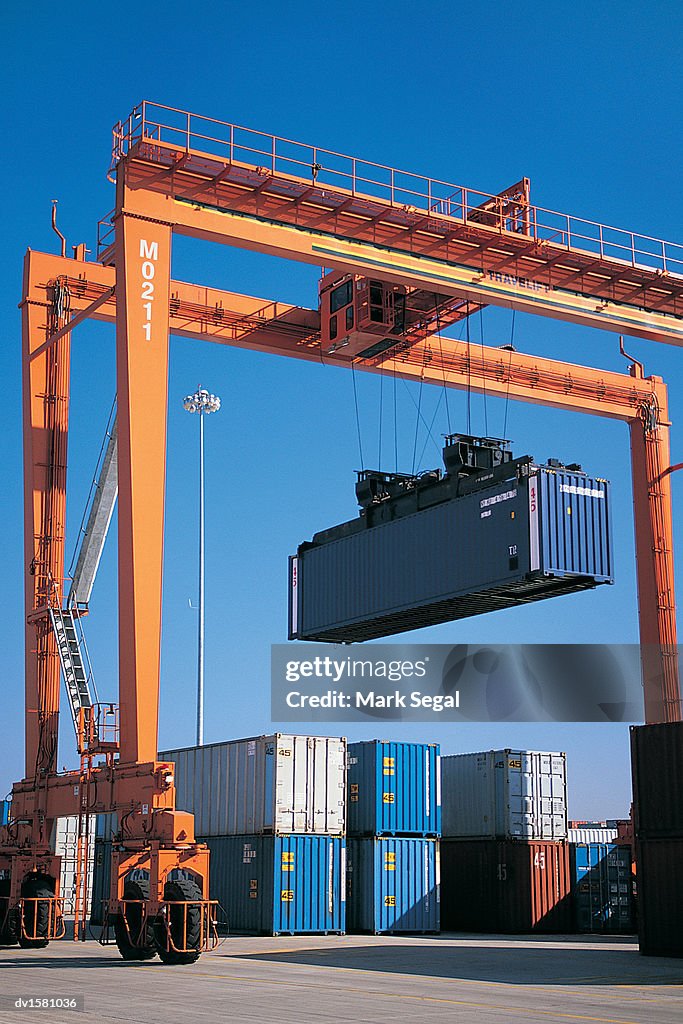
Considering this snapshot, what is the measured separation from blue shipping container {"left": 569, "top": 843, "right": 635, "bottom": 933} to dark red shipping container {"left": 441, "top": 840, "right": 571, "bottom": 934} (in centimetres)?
26

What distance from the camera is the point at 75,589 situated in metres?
24.0

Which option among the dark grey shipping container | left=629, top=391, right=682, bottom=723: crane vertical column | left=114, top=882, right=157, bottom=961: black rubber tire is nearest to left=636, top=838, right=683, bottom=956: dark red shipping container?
the dark grey shipping container

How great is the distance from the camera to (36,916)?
21203 millimetres

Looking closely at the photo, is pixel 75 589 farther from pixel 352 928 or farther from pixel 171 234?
pixel 352 928

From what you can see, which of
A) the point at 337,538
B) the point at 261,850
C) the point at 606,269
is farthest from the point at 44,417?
the point at 606,269

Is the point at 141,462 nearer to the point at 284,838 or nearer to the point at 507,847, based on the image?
the point at 284,838

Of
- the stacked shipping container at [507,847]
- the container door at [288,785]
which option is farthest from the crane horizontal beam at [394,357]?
the stacked shipping container at [507,847]

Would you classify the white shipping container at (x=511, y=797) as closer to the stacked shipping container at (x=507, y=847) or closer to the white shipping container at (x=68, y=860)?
the stacked shipping container at (x=507, y=847)

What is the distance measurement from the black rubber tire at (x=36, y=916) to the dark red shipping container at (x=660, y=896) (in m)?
10.5

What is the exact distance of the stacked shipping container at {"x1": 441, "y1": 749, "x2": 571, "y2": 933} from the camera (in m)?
28.1

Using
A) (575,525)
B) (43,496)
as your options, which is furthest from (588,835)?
(43,496)

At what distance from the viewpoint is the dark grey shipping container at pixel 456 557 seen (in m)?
22.7

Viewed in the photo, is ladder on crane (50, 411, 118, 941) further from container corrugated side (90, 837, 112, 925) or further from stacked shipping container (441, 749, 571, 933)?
stacked shipping container (441, 749, 571, 933)

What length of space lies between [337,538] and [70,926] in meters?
11.7
